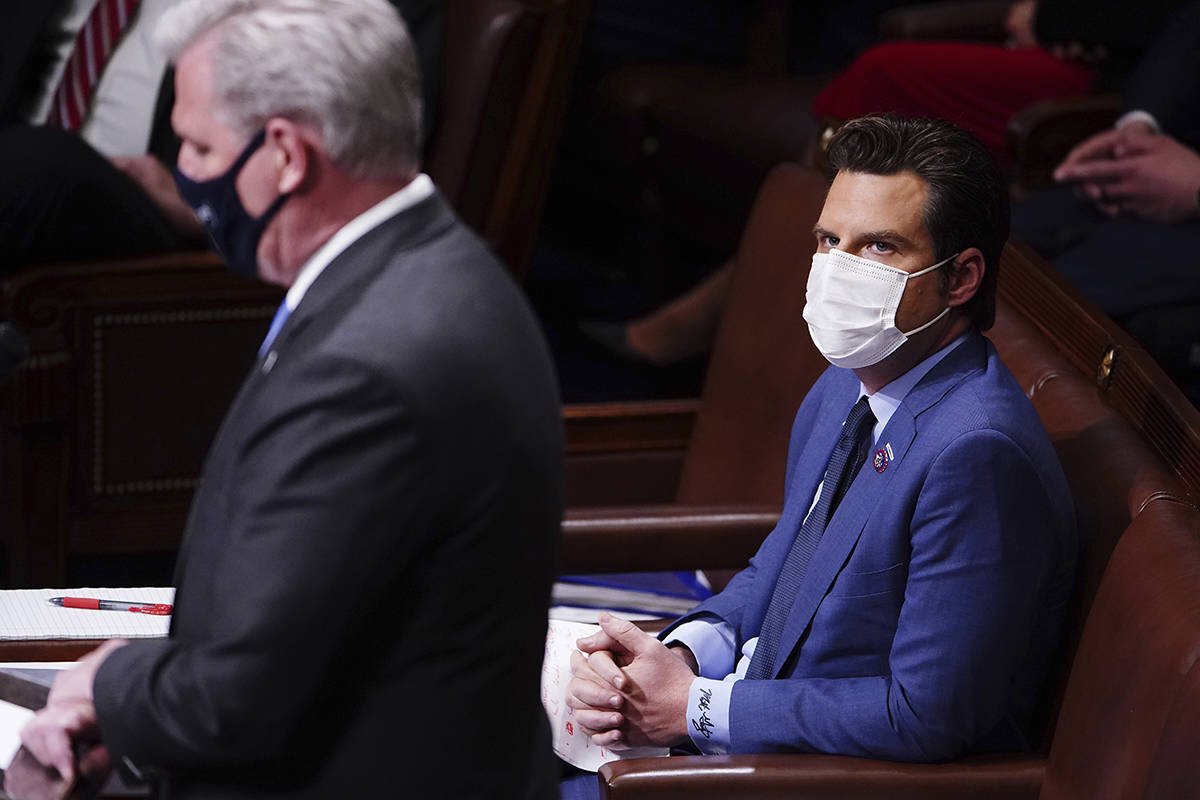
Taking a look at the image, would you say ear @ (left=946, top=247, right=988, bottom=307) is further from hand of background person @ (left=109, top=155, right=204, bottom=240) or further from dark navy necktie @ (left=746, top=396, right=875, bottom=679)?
hand of background person @ (left=109, top=155, right=204, bottom=240)

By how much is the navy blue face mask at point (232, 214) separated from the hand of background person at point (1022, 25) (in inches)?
116

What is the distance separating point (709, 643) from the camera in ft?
6.68

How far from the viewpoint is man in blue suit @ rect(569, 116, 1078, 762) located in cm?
168

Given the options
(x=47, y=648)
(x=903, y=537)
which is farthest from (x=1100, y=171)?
(x=47, y=648)

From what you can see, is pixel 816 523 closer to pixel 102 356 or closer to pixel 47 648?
pixel 47 648

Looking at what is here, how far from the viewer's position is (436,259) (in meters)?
1.30

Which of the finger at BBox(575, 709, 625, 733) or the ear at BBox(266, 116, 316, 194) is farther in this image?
the finger at BBox(575, 709, 625, 733)

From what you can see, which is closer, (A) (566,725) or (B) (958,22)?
(A) (566,725)

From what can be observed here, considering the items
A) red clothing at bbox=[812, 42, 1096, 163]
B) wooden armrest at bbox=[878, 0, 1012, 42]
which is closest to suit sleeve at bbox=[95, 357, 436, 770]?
red clothing at bbox=[812, 42, 1096, 163]

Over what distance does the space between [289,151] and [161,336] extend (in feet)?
6.58

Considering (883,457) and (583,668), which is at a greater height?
(883,457)

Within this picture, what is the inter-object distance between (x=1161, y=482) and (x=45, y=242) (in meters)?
2.14

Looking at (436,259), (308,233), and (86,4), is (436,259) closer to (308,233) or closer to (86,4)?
(308,233)

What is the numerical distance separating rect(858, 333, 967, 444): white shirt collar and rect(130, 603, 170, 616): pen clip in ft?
2.85
